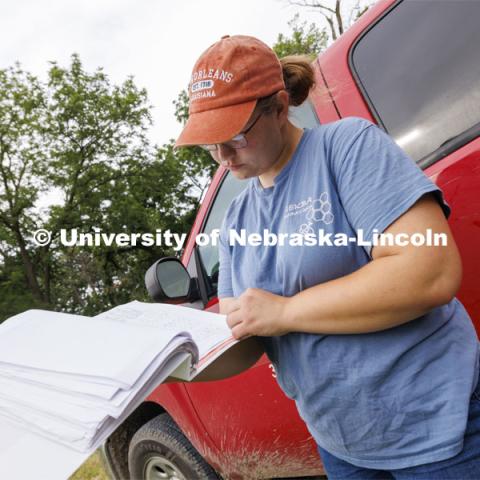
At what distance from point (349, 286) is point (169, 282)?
1.13 m

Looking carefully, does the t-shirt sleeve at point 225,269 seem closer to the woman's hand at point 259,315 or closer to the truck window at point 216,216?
the woman's hand at point 259,315

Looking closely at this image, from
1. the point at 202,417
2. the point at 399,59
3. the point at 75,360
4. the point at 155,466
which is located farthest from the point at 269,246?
the point at 155,466

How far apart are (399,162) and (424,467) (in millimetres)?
645

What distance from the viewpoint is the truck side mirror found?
1794mm

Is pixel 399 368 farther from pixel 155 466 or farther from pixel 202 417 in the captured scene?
pixel 155 466

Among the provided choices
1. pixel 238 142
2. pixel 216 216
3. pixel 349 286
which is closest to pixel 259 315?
pixel 349 286

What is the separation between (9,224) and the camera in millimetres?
18641

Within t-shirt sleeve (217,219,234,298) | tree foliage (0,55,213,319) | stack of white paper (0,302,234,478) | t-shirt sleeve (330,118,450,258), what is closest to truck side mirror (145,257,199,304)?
t-shirt sleeve (217,219,234,298)

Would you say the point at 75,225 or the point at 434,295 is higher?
the point at 75,225

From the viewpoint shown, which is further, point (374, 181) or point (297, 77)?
point (297, 77)

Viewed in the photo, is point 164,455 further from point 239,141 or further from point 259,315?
point 239,141

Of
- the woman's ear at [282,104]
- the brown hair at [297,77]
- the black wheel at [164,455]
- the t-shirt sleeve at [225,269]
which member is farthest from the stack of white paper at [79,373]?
the black wheel at [164,455]

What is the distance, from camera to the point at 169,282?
1852 millimetres

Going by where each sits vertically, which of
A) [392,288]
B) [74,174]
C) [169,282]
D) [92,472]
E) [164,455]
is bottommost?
[92,472]
